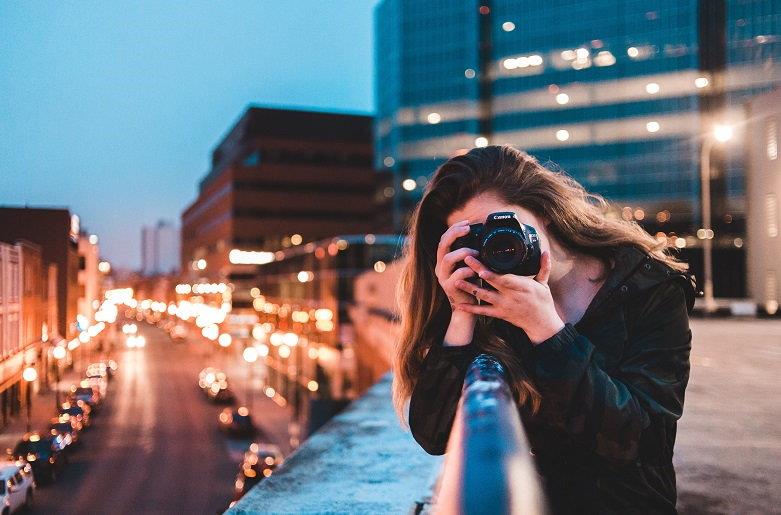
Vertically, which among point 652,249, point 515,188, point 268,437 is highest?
point 515,188

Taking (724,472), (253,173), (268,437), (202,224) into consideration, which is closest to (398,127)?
(253,173)

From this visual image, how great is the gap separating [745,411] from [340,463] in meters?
4.47

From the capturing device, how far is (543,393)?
1299 mm

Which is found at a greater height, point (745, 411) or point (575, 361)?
point (575, 361)

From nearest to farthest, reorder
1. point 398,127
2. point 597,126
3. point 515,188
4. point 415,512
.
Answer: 1. point 515,188
2. point 415,512
3. point 597,126
4. point 398,127

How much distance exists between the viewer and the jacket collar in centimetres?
143

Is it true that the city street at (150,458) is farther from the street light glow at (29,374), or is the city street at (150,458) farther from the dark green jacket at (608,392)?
the dark green jacket at (608,392)

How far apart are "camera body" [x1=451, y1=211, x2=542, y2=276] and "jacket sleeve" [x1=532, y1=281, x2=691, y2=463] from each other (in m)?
0.14

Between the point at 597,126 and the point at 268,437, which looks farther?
the point at 597,126

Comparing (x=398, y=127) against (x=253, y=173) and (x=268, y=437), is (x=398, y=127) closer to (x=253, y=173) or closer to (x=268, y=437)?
(x=253, y=173)

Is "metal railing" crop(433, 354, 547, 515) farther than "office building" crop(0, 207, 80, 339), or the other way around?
"office building" crop(0, 207, 80, 339)

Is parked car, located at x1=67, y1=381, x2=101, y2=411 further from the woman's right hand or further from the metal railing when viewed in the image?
the metal railing

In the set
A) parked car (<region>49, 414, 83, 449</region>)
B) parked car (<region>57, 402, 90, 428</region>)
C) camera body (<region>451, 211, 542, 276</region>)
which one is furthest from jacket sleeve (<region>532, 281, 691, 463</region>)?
parked car (<region>57, 402, 90, 428</region>)

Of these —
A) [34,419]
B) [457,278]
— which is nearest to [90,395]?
[34,419]
